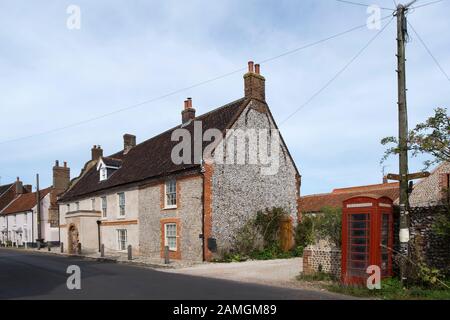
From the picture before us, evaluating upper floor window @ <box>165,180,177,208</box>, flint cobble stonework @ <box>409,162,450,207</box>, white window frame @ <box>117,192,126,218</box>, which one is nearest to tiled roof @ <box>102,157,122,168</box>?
white window frame @ <box>117,192,126,218</box>

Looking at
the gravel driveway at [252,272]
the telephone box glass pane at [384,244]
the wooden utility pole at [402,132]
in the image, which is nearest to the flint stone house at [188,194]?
the gravel driveway at [252,272]

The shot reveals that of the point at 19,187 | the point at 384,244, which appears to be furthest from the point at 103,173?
the point at 19,187

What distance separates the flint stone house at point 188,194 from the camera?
2278 centimetres

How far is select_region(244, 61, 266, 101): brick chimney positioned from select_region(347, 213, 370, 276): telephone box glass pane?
14286 mm

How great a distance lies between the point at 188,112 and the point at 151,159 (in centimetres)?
441

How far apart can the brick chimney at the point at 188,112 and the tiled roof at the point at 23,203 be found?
3011cm

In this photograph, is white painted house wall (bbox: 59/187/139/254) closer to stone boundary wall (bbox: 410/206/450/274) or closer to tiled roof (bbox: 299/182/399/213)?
tiled roof (bbox: 299/182/399/213)

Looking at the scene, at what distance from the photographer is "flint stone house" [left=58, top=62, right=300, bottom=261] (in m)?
22.8

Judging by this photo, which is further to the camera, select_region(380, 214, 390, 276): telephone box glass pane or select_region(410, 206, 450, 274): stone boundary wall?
select_region(380, 214, 390, 276): telephone box glass pane

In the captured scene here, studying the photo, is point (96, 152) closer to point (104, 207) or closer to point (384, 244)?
point (104, 207)

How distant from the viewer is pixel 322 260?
1478 cm
